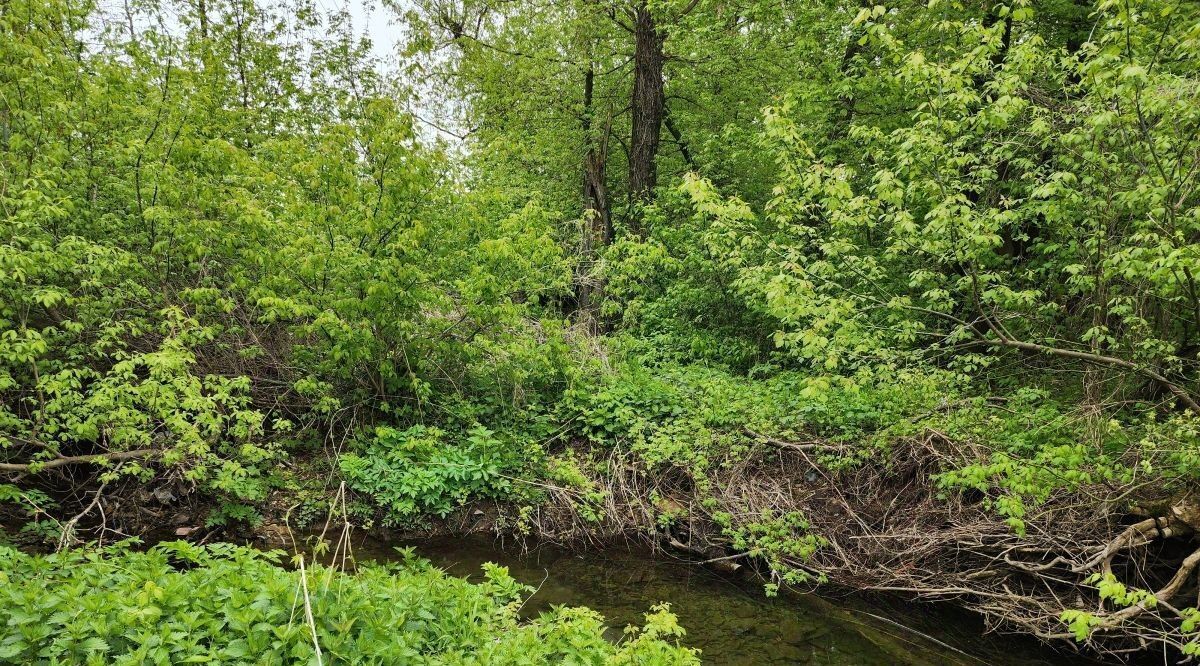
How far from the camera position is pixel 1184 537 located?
496cm

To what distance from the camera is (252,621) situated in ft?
8.61

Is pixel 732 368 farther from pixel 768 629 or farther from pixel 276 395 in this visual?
pixel 276 395

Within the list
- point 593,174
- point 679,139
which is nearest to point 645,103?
point 593,174

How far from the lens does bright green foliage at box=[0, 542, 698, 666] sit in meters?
2.37

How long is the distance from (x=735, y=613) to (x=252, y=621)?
4478 mm

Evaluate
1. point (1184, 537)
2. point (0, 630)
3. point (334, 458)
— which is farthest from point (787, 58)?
point (0, 630)

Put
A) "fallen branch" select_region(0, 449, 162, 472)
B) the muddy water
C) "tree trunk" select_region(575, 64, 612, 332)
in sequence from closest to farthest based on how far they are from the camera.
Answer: the muddy water, "fallen branch" select_region(0, 449, 162, 472), "tree trunk" select_region(575, 64, 612, 332)

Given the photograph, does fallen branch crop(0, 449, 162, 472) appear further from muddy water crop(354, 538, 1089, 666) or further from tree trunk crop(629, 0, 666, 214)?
tree trunk crop(629, 0, 666, 214)

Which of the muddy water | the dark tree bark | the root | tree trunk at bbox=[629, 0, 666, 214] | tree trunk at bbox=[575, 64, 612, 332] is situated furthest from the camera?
the dark tree bark

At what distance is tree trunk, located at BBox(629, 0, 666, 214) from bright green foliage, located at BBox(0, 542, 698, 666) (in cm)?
970

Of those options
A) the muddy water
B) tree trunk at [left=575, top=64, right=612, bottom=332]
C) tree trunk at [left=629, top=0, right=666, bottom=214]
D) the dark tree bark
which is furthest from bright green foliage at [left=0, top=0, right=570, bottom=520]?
the dark tree bark

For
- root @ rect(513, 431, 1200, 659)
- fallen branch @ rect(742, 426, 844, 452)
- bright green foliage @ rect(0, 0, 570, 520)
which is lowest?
root @ rect(513, 431, 1200, 659)

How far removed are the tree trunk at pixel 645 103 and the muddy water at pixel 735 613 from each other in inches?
293

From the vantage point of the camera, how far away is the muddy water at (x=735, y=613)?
514cm
